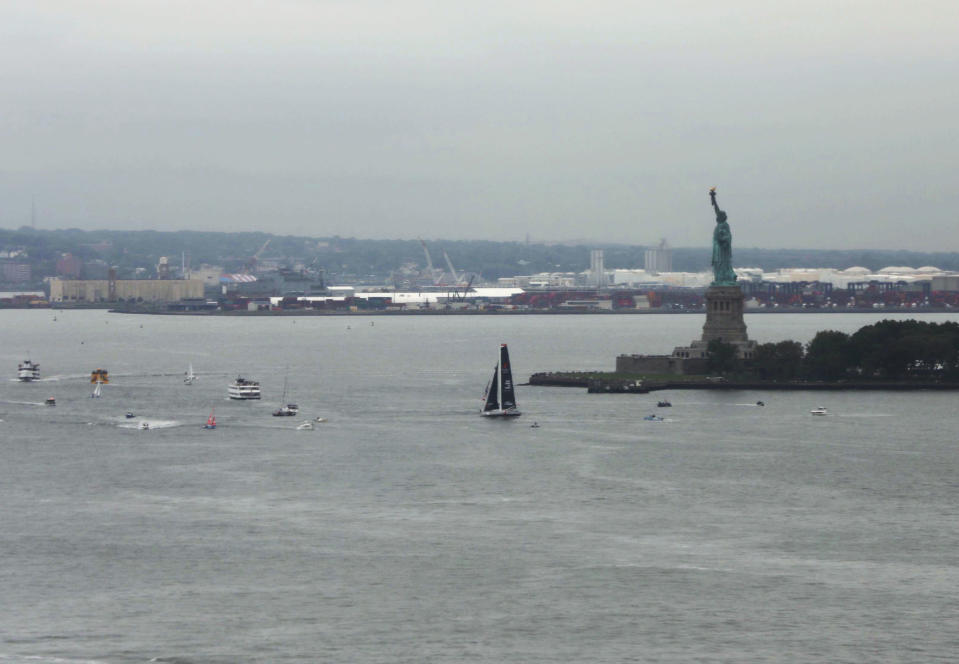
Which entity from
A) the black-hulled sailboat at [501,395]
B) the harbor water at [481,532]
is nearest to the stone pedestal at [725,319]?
the harbor water at [481,532]

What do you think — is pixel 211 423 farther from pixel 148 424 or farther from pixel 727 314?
pixel 727 314

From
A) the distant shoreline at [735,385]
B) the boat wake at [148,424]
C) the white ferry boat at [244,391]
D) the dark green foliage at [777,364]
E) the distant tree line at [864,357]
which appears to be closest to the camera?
the boat wake at [148,424]

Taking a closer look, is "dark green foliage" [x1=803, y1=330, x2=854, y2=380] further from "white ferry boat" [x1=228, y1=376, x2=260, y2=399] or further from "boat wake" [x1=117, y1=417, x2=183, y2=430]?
"boat wake" [x1=117, y1=417, x2=183, y2=430]

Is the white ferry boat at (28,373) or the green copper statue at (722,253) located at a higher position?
the green copper statue at (722,253)

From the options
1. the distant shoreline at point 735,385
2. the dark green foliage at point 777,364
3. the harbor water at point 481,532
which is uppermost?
the dark green foliage at point 777,364

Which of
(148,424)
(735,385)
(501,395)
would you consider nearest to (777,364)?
(735,385)

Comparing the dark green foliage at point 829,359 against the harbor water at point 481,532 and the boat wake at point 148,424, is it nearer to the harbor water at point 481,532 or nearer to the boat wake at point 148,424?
the harbor water at point 481,532

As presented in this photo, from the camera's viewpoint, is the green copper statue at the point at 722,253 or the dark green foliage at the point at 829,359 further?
the green copper statue at the point at 722,253

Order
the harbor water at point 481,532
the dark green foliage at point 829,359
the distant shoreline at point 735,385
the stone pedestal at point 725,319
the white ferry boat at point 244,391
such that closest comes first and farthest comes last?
the harbor water at point 481,532, the white ferry boat at point 244,391, the distant shoreline at point 735,385, the dark green foliage at point 829,359, the stone pedestal at point 725,319

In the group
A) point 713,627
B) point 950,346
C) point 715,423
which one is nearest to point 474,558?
point 713,627
